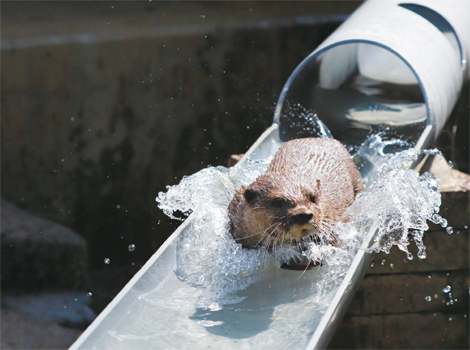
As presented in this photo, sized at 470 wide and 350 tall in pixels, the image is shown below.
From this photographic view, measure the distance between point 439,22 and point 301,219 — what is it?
2.86 m

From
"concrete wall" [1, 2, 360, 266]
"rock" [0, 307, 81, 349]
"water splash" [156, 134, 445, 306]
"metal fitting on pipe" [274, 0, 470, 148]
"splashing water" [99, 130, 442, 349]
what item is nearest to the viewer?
"splashing water" [99, 130, 442, 349]

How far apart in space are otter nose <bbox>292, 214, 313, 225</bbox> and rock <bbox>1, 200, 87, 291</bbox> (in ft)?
9.59

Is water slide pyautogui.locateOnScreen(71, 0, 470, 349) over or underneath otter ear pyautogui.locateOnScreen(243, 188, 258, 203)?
underneath

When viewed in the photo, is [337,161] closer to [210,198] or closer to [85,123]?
[210,198]

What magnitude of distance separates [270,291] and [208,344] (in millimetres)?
423

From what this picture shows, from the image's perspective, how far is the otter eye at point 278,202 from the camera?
219cm

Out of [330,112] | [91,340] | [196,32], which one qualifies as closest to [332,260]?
[91,340]

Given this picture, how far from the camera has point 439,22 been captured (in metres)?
4.13

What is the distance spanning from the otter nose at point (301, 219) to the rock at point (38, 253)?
115 inches

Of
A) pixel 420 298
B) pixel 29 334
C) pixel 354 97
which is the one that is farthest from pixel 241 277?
pixel 29 334

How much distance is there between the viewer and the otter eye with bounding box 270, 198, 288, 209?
2.19 metres

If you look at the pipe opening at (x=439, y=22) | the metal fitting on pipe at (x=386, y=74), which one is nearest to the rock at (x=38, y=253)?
the metal fitting on pipe at (x=386, y=74)

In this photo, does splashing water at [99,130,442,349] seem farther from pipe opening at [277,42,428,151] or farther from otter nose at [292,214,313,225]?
pipe opening at [277,42,428,151]

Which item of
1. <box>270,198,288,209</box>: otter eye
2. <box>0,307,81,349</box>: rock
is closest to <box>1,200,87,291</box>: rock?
<box>0,307,81,349</box>: rock
